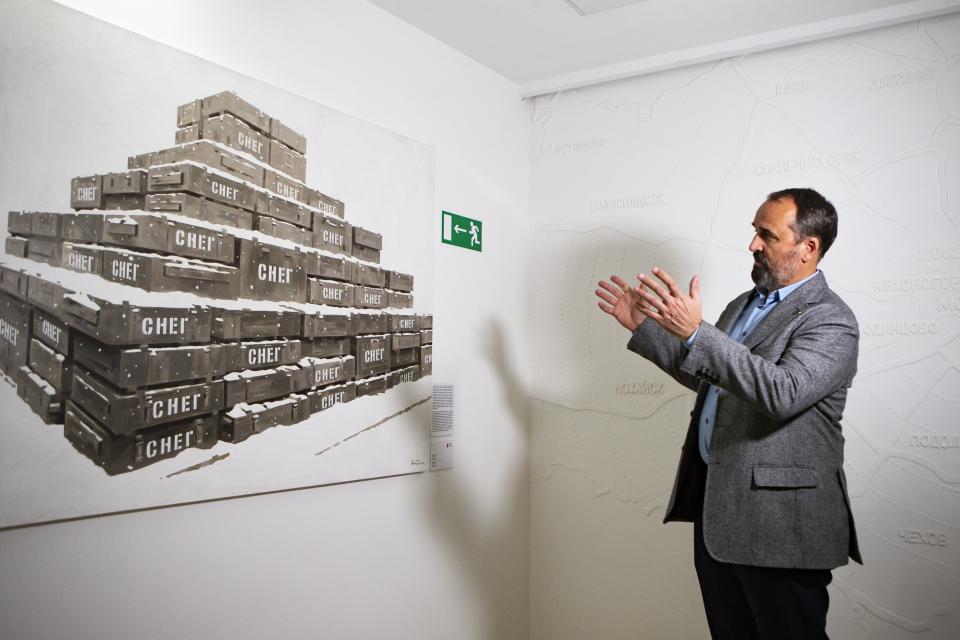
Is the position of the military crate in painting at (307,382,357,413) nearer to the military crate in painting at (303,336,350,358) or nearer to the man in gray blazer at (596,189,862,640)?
the military crate in painting at (303,336,350,358)

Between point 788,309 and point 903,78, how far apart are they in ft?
3.76

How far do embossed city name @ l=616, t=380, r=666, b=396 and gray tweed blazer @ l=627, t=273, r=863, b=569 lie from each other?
0.94m

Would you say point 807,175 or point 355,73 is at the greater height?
point 355,73

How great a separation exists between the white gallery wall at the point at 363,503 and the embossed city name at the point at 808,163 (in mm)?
984

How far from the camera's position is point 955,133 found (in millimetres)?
2260

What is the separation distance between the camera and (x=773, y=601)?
164 centimetres

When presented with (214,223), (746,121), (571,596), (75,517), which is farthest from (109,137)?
(571,596)

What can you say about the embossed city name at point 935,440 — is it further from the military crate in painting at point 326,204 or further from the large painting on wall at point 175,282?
the military crate in painting at point 326,204

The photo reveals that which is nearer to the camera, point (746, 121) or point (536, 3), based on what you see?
point (536, 3)

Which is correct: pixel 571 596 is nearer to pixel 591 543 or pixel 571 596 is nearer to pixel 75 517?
pixel 591 543

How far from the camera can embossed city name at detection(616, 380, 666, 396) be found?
8.89 feet

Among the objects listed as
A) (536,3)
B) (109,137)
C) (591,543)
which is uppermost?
(536,3)

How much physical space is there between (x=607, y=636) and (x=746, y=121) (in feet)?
6.55

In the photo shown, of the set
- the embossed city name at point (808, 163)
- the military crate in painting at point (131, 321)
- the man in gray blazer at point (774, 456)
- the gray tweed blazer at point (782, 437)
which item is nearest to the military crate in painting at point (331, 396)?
the military crate in painting at point (131, 321)
